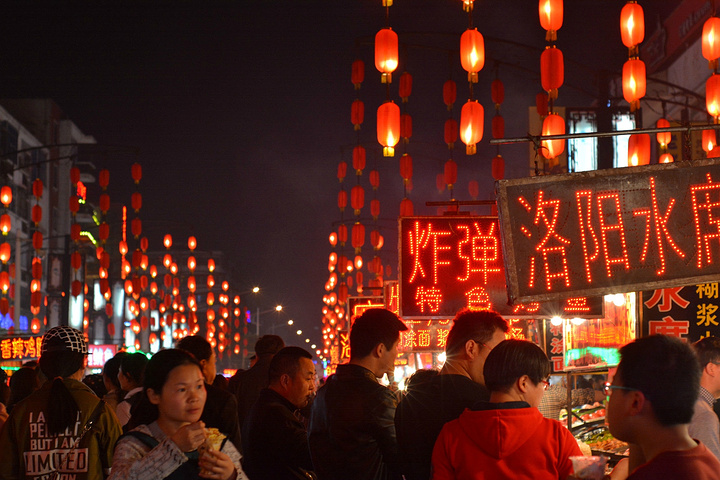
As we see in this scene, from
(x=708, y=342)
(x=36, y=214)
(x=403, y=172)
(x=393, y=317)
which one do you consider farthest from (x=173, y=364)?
(x=36, y=214)

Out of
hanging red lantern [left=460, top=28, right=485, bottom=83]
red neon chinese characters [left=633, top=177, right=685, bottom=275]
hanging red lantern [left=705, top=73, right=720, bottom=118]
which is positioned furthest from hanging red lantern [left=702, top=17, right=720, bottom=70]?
red neon chinese characters [left=633, top=177, right=685, bottom=275]

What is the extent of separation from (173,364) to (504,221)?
2383 mm

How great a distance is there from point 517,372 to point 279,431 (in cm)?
260

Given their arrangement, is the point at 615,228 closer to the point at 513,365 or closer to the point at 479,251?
the point at 513,365

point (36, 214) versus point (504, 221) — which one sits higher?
point (36, 214)

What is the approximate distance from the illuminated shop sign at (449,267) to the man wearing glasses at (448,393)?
3817 mm

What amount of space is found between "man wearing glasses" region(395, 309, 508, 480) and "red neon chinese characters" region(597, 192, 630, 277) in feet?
3.22

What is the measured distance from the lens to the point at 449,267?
8.77 metres

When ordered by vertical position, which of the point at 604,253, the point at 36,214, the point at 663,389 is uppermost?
the point at 36,214

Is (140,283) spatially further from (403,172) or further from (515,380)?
(515,380)

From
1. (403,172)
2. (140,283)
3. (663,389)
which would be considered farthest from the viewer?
(140,283)

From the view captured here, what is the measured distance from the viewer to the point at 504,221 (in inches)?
209

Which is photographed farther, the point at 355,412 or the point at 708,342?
the point at 708,342

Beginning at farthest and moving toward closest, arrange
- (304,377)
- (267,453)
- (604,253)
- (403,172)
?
(403,172)
(304,377)
(267,453)
(604,253)
